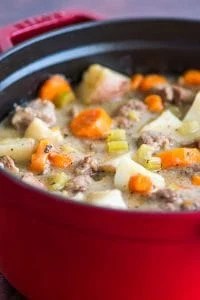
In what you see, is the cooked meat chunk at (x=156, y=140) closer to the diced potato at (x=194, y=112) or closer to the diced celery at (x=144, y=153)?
the diced celery at (x=144, y=153)

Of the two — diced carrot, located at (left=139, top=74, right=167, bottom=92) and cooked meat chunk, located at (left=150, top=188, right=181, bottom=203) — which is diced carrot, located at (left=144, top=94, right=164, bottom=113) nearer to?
diced carrot, located at (left=139, top=74, right=167, bottom=92)

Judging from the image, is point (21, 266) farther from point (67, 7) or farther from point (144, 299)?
point (67, 7)

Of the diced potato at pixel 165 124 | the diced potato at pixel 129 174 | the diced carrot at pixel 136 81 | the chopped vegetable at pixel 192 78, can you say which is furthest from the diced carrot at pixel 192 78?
the diced potato at pixel 129 174

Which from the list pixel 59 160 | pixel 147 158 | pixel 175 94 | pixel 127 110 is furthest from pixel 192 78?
pixel 59 160

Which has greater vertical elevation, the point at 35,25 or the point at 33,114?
the point at 35,25

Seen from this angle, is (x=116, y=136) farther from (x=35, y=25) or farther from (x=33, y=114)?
(x=35, y=25)

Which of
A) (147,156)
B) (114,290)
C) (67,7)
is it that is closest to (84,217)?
(114,290)
